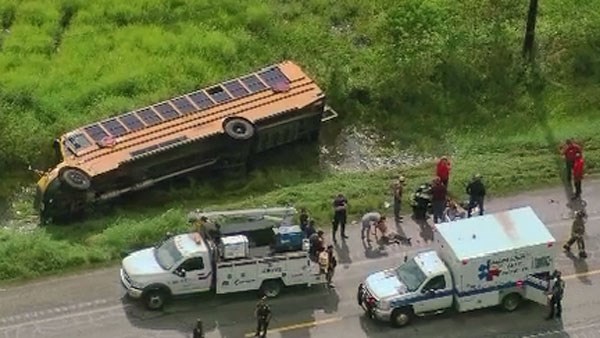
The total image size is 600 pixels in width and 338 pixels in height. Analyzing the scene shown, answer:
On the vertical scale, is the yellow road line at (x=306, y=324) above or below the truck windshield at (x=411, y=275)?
below

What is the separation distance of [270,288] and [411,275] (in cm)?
354

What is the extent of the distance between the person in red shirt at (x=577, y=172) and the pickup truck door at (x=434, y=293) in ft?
23.3

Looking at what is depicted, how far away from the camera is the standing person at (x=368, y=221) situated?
33.1m

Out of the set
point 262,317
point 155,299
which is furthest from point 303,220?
point 155,299

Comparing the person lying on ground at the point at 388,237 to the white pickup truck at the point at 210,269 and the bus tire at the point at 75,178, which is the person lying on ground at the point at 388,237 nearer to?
the white pickup truck at the point at 210,269

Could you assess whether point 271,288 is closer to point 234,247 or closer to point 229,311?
point 229,311

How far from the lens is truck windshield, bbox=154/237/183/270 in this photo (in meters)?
30.2

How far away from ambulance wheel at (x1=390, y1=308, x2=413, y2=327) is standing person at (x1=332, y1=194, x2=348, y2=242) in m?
4.11

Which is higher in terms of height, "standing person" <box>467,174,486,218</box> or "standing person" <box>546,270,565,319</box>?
"standing person" <box>467,174,486,218</box>

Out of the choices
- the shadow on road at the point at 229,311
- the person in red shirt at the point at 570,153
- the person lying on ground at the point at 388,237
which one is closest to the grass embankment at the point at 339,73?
the person in red shirt at the point at 570,153

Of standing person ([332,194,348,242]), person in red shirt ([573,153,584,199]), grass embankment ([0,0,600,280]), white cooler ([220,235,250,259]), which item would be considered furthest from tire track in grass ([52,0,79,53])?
person in red shirt ([573,153,584,199])

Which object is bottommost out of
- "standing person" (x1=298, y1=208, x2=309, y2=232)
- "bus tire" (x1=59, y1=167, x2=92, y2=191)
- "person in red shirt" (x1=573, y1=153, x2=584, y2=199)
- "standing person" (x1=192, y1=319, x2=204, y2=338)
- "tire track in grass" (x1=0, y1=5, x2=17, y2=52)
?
"standing person" (x1=192, y1=319, x2=204, y2=338)

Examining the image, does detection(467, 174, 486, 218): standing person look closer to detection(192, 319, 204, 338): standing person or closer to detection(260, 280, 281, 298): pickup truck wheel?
detection(260, 280, 281, 298): pickup truck wheel

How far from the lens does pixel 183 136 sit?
35188 mm
